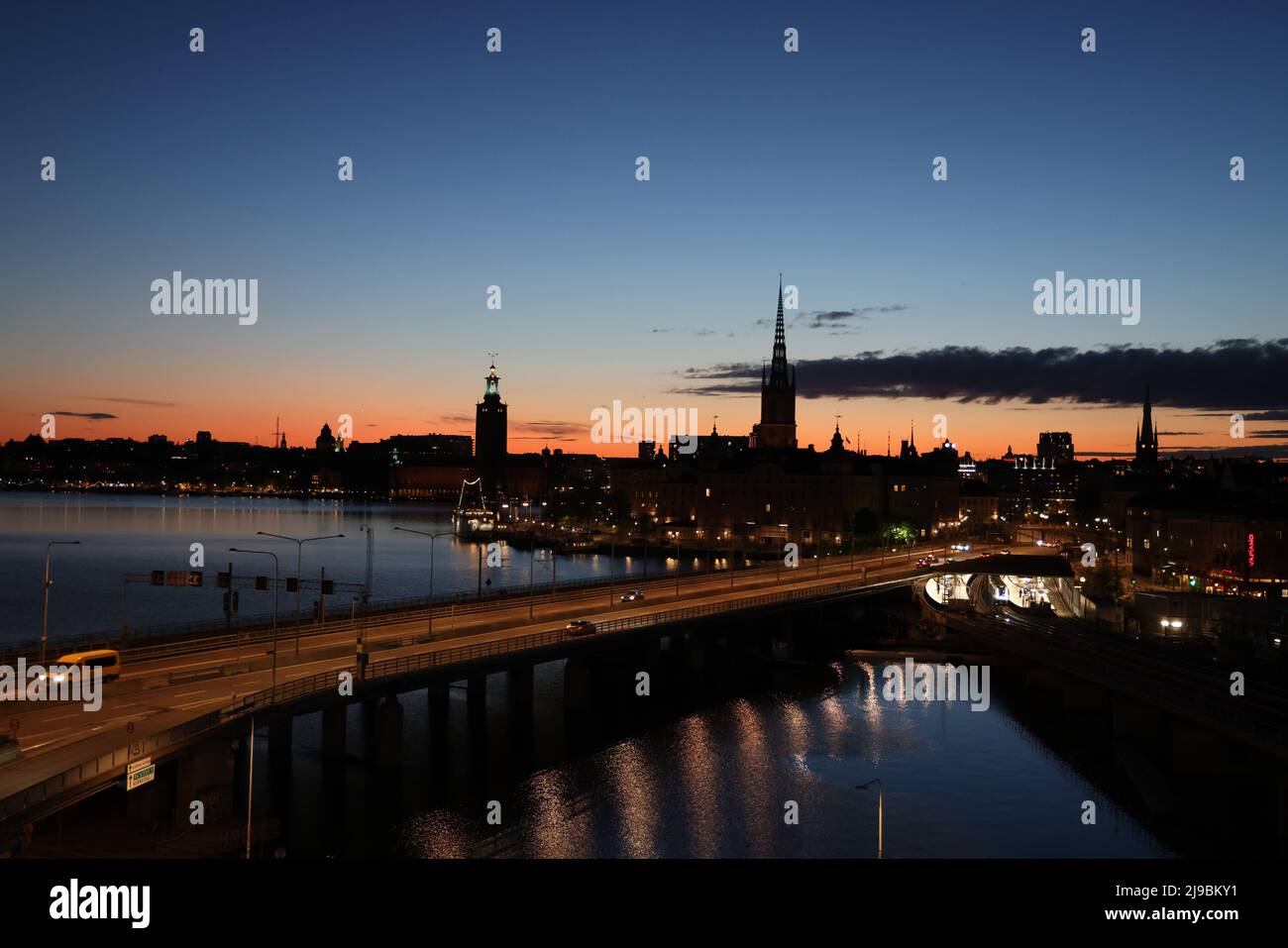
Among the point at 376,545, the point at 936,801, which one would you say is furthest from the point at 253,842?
the point at 376,545

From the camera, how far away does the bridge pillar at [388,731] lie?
3016cm

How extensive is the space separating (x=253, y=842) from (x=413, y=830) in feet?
12.9

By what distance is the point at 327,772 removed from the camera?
95.6 ft

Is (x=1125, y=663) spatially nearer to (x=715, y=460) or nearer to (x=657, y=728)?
(x=657, y=728)

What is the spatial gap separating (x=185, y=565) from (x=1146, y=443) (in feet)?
490

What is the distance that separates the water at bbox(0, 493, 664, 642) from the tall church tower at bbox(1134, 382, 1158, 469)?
97115 mm

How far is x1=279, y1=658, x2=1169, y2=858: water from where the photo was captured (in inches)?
973

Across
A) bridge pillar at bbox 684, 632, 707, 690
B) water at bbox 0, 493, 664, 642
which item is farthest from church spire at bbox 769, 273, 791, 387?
bridge pillar at bbox 684, 632, 707, 690

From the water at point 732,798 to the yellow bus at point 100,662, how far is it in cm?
562

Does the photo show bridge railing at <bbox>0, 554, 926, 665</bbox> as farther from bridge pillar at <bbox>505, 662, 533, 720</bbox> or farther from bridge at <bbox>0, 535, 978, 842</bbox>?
bridge pillar at <bbox>505, 662, 533, 720</bbox>

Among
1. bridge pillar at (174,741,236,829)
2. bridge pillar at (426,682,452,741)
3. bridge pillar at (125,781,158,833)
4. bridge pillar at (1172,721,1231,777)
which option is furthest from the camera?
bridge pillar at (426,682,452,741)

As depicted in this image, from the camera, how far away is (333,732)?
3027 centimetres

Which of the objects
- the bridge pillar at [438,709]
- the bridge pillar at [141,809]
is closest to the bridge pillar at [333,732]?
the bridge pillar at [438,709]
